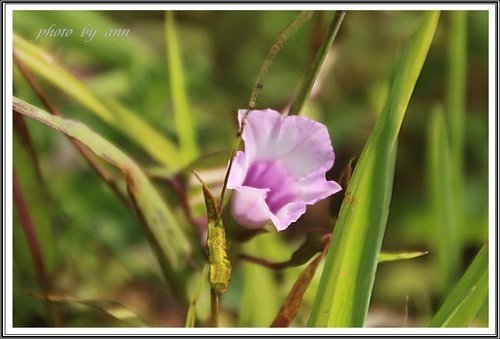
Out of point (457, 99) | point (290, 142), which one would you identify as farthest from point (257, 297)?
point (457, 99)

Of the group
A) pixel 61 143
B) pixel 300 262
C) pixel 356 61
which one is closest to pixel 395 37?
pixel 356 61

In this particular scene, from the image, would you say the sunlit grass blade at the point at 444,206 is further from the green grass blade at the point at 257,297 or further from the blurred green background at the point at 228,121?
the green grass blade at the point at 257,297

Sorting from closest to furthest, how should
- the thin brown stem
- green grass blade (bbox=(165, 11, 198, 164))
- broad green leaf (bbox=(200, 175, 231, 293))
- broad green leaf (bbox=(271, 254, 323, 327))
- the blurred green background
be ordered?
broad green leaf (bbox=(200, 175, 231, 293)), broad green leaf (bbox=(271, 254, 323, 327)), the thin brown stem, green grass blade (bbox=(165, 11, 198, 164)), the blurred green background

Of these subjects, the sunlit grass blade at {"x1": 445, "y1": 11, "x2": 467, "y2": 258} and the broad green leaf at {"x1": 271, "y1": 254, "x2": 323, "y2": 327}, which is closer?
the broad green leaf at {"x1": 271, "y1": 254, "x2": 323, "y2": 327}

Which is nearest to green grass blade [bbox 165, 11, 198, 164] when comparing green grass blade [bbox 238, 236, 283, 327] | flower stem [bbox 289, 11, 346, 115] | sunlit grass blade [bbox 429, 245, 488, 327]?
green grass blade [bbox 238, 236, 283, 327]

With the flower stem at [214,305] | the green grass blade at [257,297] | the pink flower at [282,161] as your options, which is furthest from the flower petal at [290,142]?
the green grass blade at [257,297]

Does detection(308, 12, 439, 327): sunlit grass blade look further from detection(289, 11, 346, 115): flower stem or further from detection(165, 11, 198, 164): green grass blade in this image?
detection(165, 11, 198, 164): green grass blade
